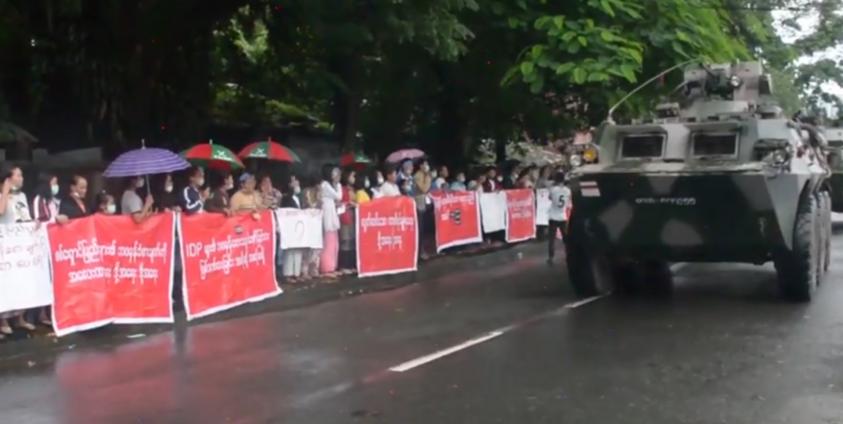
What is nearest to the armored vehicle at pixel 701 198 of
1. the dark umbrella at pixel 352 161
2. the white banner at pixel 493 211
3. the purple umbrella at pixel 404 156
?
the white banner at pixel 493 211

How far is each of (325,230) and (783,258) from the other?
5.96 m

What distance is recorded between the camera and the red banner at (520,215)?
19.1 m

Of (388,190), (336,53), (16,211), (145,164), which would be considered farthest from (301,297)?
(336,53)

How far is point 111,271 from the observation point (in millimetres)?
10266

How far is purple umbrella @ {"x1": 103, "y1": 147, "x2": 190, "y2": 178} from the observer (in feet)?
40.5

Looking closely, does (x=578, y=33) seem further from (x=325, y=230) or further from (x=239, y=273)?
(x=239, y=273)

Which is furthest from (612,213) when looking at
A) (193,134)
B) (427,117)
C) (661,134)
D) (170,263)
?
(427,117)

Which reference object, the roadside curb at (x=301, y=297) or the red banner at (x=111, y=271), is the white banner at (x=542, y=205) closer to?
the roadside curb at (x=301, y=297)

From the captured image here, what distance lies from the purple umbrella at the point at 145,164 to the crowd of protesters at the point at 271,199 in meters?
0.23

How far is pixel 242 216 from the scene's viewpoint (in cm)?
1197

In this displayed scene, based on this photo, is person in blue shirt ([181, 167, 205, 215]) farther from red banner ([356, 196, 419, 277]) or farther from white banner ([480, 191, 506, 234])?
white banner ([480, 191, 506, 234])

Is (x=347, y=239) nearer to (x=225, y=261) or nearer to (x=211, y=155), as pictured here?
(x=211, y=155)

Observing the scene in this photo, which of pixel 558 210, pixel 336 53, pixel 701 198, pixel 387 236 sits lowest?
pixel 387 236

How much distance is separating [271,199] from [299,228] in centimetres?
93
